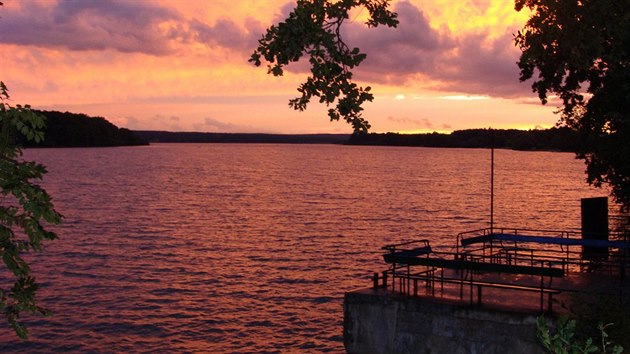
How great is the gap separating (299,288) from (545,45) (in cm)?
A: 1825

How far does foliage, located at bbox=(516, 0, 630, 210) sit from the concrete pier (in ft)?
18.2

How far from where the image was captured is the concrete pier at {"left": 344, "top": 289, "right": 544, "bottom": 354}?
1388cm

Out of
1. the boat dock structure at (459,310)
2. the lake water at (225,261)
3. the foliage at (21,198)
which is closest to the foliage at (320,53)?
the foliage at (21,198)

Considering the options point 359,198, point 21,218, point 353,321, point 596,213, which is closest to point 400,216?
point 359,198

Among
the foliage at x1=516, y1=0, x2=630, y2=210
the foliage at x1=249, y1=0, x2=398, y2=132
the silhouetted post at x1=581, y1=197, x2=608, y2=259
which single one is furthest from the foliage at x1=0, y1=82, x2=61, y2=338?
the silhouetted post at x1=581, y1=197, x2=608, y2=259

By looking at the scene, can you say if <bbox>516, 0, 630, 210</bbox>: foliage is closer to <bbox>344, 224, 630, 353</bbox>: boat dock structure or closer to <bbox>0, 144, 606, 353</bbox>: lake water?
<bbox>344, 224, 630, 353</bbox>: boat dock structure

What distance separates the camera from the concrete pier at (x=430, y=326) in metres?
13.9

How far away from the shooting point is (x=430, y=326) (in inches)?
591

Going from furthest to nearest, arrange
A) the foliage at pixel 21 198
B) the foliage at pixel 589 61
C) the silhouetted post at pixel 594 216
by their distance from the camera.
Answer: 1. the silhouetted post at pixel 594 216
2. the foliage at pixel 589 61
3. the foliage at pixel 21 198

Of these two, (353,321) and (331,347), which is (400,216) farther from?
(353,321)

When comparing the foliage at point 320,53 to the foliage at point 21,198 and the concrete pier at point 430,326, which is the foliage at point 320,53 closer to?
the foliage at point 21,198

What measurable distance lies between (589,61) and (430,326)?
6.82 m

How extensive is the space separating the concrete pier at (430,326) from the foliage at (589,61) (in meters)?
5.55

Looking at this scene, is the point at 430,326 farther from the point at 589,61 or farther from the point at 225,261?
the point at 225,261
